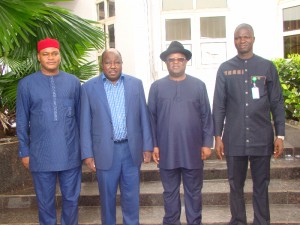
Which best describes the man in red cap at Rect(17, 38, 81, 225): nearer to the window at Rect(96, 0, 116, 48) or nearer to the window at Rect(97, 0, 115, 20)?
the window at Rect(96, 0, 116, 48)

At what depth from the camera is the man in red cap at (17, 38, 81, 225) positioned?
336cm

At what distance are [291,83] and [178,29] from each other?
2372mm

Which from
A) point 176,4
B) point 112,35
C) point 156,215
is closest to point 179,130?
point 156,215

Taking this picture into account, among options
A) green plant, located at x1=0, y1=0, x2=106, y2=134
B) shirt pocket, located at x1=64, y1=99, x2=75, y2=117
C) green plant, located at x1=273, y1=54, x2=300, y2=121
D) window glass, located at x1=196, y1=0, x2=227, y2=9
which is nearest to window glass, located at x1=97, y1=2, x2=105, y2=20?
window glass, located at x1=196, y1=0, x2=227, y2=9

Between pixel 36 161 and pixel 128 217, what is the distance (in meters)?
0.97

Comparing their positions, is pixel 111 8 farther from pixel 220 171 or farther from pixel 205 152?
pixel 205 152

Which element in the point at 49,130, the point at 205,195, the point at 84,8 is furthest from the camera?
the point at 84,8

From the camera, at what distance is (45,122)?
3.35 m

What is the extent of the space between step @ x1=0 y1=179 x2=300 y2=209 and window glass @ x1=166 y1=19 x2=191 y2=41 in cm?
329

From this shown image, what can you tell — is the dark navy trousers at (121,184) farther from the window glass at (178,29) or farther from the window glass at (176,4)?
the window glass at (176,4)

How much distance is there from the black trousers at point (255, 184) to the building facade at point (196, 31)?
3760 millimetres

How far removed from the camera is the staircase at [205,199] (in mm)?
4148

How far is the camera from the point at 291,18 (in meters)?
6.87

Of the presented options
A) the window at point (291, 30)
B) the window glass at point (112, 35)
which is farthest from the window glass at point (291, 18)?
the window glass at point (112, 35)
